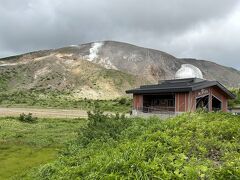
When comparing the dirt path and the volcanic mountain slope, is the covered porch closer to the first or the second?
the dirt path

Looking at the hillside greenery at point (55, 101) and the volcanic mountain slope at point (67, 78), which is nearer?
the hillside greenery at point (55, 101)

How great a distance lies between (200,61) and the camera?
166 meters

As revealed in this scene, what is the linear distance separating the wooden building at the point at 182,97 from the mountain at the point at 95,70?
190 ft

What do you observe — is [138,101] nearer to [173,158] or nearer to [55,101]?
[173,158]

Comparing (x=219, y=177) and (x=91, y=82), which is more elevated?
(x=91, y=82)

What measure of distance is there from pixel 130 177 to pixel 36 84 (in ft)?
358

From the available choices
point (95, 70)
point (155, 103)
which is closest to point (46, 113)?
point (155, 103)

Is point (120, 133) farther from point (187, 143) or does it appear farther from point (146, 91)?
point (146, 91)

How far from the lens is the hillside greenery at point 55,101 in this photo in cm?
7560

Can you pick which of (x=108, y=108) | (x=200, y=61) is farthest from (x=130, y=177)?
(x=200, y=61)

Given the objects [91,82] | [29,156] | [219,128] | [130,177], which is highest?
[91,82]

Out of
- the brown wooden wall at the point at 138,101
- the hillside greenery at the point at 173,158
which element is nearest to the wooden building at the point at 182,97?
the brown wooden wall at the point at 138,101

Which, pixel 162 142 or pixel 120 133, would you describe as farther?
pixel 120 133

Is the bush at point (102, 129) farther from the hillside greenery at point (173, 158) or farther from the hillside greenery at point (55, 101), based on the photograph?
the hillside greenery at point (55, 101)
